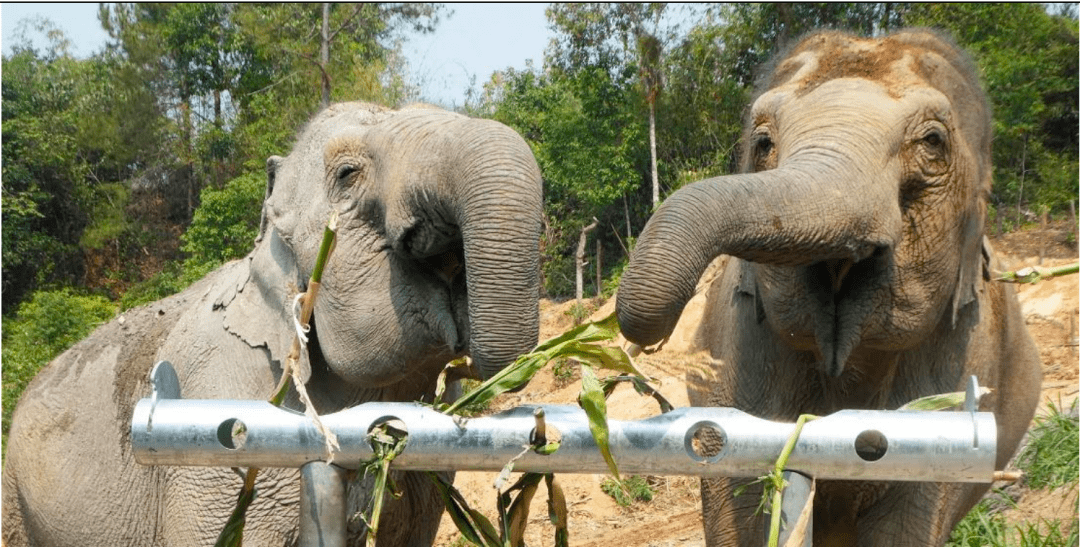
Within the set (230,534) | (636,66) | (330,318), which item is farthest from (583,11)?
(230,534)

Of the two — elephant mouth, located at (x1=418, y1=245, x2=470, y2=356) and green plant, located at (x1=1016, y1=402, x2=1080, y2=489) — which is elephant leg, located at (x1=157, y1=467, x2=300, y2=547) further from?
green plant, located at (x1=1016, y1=402, x2=1080, y2=489)

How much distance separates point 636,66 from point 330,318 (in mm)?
19482

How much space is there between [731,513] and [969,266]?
45.8 inches

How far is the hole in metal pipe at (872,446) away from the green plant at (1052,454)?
18.5ft

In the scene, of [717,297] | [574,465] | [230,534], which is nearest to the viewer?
[574,465]

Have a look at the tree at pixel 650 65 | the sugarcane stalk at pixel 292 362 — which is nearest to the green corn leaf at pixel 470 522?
the sugarcane stalk at pixel 292 362

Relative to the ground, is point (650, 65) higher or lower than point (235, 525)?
higher

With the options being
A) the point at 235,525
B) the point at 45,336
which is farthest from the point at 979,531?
the point at 45,336

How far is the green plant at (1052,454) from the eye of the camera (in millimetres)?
6969

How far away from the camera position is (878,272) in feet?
11.9

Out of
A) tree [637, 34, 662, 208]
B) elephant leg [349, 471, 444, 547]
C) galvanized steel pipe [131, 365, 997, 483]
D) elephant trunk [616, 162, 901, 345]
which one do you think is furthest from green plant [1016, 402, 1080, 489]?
tree [637, 34, 662, 208]

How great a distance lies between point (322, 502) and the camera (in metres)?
1.71

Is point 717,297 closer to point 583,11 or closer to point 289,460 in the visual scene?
point 289,460

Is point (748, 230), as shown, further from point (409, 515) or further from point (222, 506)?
point (222, 506)
